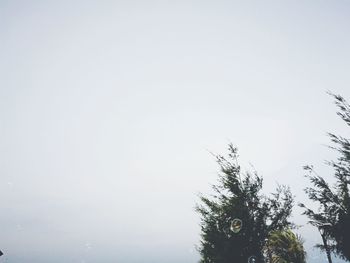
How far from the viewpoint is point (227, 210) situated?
15477 millimetres

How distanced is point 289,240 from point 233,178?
4429 millimetres

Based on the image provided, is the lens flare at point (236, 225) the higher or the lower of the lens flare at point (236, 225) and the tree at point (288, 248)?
the higher

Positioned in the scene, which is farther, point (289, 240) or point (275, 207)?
point (275, 207)

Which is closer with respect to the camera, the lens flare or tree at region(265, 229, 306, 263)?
tree at region(265, 229, 306, 263)

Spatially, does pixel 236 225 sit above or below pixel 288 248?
above

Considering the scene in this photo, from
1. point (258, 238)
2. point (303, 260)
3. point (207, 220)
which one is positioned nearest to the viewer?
point (303, 260)

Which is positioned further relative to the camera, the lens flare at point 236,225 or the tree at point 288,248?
the lens flare at point 236,225

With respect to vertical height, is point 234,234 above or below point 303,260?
above

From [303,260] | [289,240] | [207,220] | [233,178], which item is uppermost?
[233,178]

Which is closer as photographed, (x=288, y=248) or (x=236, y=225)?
(x=288, y=248)

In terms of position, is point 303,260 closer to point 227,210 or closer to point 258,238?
point 258,238

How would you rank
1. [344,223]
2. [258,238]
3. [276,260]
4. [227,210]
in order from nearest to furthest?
[344,223] < [276,260] < [258,238] < [227,210]

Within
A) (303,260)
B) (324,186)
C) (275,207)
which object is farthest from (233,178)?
(303,260)

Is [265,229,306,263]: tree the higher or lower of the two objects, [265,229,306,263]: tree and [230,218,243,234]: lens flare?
the lower
